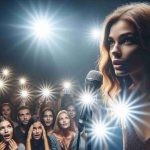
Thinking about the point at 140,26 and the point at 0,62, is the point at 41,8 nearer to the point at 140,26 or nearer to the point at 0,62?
the point at 0,62

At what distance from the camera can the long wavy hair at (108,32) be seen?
5.75 feet

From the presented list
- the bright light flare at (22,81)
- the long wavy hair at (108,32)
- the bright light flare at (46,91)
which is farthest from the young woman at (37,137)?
the bright light flare at (22,81)

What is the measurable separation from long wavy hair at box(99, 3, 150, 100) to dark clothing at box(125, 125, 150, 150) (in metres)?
0.27

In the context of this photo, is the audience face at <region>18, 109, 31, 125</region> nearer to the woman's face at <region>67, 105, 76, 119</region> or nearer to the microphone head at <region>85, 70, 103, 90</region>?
the woman's face at <region>67, 105, 76, 119</region>

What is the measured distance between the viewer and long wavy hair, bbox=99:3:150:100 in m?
1.75

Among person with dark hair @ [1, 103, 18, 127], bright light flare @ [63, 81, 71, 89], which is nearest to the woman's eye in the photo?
person with dark hair @ [1, 103, 18, 127]

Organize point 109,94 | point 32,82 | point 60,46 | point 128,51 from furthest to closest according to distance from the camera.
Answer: point 32,82 → point 60,46 → point 109,94 → point 128,51

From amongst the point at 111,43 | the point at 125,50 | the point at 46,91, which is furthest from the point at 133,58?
the point at 46,91

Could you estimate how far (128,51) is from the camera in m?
1.72

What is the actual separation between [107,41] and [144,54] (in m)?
0.25

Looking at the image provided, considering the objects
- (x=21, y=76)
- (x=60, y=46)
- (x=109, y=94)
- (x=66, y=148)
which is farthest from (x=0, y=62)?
(x=109, y=94)

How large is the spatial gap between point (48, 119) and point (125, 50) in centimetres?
295

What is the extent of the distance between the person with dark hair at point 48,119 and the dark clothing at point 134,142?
273cm

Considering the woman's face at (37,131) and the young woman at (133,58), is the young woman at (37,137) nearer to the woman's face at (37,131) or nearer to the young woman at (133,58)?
the woman's face at (37,131)
